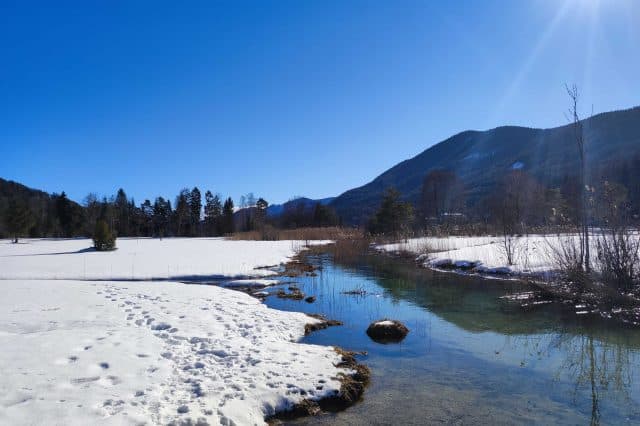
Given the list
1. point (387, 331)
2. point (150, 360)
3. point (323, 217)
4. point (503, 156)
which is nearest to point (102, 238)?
point (150, 360)

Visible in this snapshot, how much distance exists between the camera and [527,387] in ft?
16.4

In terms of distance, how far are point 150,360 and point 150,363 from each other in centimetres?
12

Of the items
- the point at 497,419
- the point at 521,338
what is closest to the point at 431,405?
the point at 497,419

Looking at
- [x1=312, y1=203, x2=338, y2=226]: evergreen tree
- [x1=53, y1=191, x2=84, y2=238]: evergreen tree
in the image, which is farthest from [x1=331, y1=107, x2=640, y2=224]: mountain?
[x1=53, y1=191, x2=84, y2=238]: evergreen tree

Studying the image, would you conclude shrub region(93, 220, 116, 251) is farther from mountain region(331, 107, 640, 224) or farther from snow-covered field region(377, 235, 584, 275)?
mountain region(331, 107, 640, 224)

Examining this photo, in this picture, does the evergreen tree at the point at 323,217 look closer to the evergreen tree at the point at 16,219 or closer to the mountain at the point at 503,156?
the mountain at the point at 503,156

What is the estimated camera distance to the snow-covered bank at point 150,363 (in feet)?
12.1

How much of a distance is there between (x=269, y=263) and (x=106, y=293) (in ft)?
30.3

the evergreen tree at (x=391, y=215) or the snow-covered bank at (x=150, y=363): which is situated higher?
the evergreen tree at (x=391, y=215)

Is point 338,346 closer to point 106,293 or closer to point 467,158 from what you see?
point 106,293

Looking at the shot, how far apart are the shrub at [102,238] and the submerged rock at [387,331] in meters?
22.9

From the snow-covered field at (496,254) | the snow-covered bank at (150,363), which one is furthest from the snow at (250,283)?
the snow-covered field at (496,254)

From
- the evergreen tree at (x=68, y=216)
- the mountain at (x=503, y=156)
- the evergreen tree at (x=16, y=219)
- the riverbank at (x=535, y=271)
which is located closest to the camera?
the riverbank at (x=535, y=271)

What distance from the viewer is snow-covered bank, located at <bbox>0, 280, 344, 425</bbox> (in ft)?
12.1
